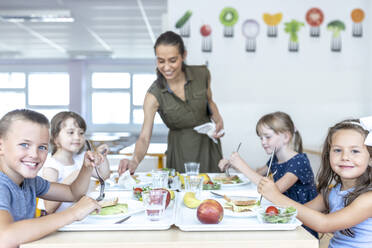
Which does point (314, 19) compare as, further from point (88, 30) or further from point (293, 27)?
point (88, 30)

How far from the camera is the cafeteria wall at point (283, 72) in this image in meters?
4.09

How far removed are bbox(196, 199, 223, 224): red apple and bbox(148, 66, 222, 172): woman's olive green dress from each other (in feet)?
4.51

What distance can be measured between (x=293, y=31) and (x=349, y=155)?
2889 millimetres

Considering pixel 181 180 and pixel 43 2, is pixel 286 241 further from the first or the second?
pixel 43 2

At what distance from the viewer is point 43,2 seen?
203 inches

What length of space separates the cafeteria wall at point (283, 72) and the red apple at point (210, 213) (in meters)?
2.96

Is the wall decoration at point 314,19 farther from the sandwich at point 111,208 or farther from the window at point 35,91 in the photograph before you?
the window at point 35,91

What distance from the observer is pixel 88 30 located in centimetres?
682

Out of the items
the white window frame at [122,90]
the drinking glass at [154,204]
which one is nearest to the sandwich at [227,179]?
the drinking glass at [154,204]

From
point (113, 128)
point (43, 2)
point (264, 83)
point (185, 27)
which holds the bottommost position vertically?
point (113, 128)

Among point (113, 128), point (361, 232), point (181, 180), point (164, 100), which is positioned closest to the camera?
point (361, 232)

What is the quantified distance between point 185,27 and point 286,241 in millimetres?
3335

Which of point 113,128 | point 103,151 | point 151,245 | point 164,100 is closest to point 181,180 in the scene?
point 103,151

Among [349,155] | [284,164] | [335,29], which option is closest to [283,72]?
[335,29]
